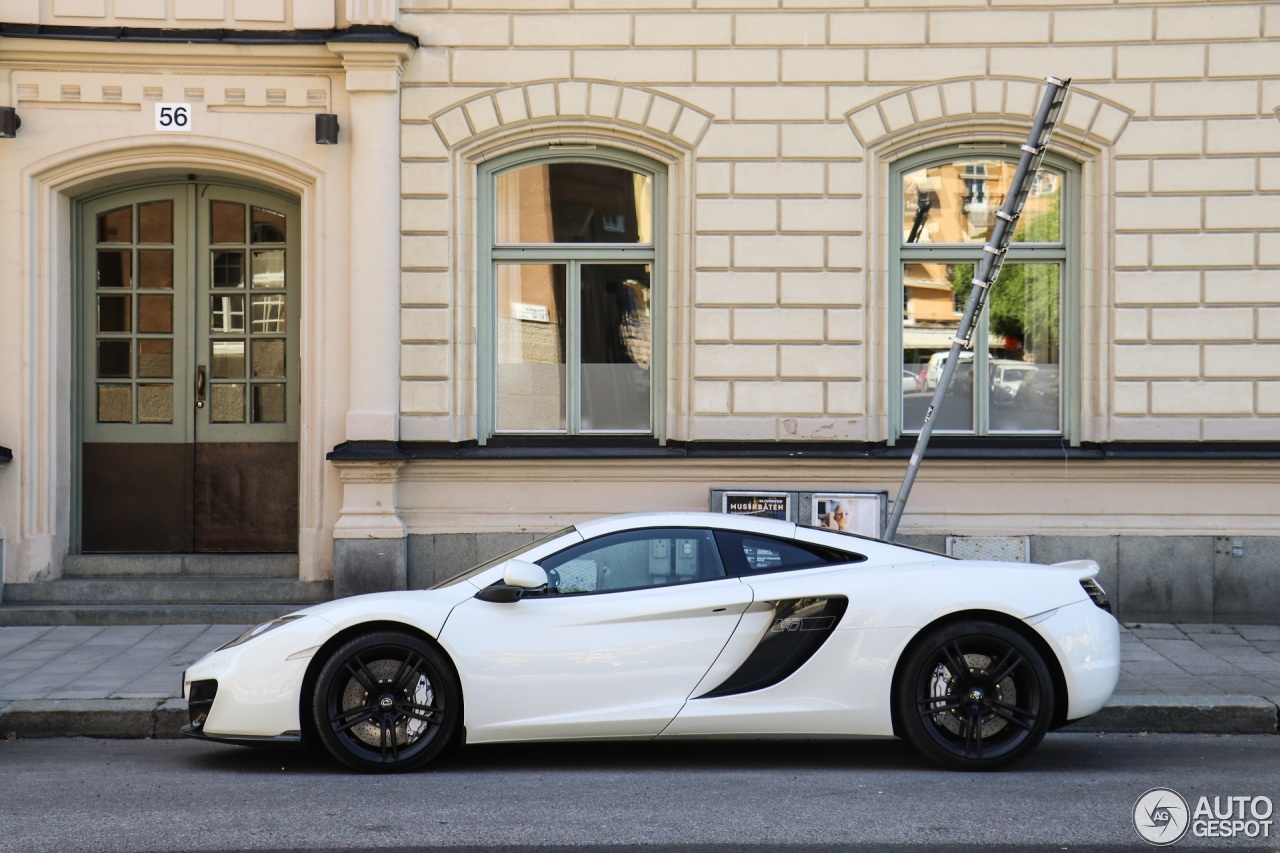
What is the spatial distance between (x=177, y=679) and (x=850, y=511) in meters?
5.14

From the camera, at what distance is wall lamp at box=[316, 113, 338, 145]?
10.8 meters

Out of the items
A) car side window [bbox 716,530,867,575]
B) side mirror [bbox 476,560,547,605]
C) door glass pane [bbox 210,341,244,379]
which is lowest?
side mirror [bbox 476,560,547,605]

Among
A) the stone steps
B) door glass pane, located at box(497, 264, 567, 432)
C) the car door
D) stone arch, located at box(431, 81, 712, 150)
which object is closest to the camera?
the car door

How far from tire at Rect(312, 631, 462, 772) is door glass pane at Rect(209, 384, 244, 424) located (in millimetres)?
5579

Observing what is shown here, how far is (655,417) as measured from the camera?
11.4 m

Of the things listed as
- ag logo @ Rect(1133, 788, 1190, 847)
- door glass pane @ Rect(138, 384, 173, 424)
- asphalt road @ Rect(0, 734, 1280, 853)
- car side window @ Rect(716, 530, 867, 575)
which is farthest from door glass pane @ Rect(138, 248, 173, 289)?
ag logo @ Rect(1133, 788, 1190, 847)

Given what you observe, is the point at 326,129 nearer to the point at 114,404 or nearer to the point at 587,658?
the point at 114,404

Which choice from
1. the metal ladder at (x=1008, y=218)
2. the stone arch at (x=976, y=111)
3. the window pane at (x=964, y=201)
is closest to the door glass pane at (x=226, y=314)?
the stone arch at (x=976, y=111)

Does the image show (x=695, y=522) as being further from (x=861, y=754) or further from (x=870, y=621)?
(x=861, y=754)

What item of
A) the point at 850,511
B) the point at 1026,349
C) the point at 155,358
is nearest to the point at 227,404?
the point at 155,358

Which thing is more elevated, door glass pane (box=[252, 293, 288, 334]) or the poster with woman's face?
door glass pane (box=[252, 293, 288, 334])

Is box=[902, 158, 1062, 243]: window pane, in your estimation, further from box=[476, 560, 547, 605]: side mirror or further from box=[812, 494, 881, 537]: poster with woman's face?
box=[476, 560, 547, 605]: side mirror

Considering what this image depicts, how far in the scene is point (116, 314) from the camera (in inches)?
458

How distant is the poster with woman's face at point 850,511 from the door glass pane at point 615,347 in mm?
1642
